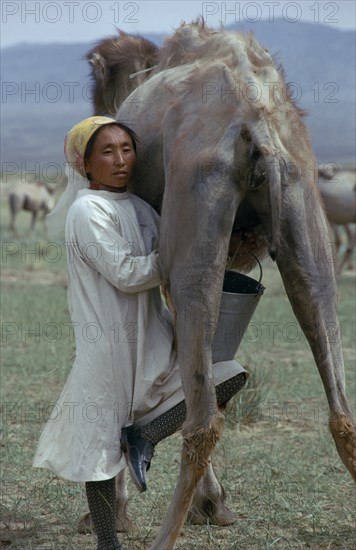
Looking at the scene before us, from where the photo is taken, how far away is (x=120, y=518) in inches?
182

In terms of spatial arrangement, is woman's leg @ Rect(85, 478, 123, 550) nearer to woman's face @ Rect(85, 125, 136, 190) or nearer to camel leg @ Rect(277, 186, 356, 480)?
camel leg @ Rect(277, 186, 356, 480)

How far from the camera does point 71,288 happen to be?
4152mm

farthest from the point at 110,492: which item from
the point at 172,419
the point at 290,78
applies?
the point at 290,78

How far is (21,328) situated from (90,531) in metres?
5.62

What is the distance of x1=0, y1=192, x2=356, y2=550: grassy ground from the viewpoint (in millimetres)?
4480

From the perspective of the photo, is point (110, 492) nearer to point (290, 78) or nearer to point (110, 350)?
point (110, 350)

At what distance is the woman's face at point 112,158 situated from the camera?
4.10 meters

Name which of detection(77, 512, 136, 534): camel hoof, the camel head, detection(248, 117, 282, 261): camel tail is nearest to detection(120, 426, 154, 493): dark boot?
detection(77, 512, 136, 534): camel hoof

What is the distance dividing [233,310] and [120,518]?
4.03ft

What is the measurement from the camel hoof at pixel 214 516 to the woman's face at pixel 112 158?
1636mm

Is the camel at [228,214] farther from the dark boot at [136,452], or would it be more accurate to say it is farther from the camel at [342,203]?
the camel at [342,203]

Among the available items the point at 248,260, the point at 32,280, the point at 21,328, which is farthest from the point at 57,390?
the point at 32,280

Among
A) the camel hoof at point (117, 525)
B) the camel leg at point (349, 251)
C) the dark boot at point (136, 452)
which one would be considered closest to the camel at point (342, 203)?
the camel leg at point (349, 251)

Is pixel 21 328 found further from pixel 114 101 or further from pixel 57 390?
pixel 114 101
